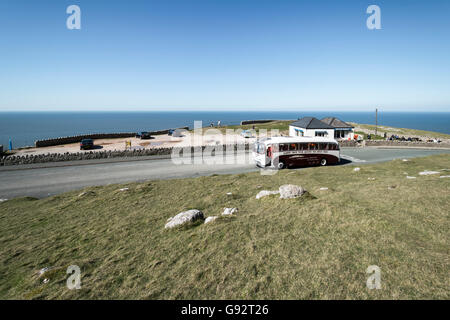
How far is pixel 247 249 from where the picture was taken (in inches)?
264

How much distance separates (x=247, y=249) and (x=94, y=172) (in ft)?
69.3

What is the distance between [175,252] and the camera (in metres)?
6.94

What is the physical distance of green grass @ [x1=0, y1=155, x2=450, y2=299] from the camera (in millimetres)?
5223

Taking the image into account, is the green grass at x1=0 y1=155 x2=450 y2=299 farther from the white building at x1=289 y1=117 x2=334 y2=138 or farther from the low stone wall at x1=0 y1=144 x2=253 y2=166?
the white building at x1=289 y1=117 x2=334 y2=138

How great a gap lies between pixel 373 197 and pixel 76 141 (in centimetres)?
4650

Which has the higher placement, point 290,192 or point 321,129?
point 321,129

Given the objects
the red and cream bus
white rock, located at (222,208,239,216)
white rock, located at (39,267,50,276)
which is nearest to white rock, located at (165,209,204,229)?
white rock, located at (222,208,239,216)

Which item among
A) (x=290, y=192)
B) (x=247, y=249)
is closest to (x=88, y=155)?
(x=290, y=192)

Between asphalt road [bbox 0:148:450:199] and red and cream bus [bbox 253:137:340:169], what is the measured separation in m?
2.05

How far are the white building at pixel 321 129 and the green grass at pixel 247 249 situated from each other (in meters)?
29.2

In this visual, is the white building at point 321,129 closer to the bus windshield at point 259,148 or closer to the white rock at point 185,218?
the bus windshield at point 259,148

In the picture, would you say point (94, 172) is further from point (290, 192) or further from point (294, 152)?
point (294, 152)

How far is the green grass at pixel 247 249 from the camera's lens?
5.22 meters

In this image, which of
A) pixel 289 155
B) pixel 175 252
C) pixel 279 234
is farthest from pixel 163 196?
pixel 289 155
